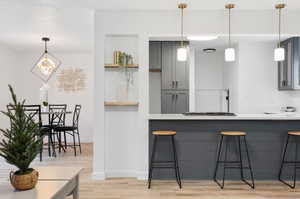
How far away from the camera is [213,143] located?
3791 millimetres

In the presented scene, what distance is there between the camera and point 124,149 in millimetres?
4012

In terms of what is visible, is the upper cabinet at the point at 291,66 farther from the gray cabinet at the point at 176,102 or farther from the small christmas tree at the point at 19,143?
the small christmas tree at the point at 19,143

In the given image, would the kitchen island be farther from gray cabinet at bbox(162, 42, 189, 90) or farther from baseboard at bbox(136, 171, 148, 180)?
gray cabinet at bbox(162, 42, 189, 90)

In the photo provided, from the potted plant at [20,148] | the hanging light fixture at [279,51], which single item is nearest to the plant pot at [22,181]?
the potted plant at [20,148]

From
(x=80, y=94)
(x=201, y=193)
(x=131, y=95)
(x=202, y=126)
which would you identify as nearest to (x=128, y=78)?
(x=131, y=95)

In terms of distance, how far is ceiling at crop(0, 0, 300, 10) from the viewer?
11.8ft

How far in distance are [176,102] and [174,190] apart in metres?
2.40

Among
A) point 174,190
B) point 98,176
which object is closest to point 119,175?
point 98,176

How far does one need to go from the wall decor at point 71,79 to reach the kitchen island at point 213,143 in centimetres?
402

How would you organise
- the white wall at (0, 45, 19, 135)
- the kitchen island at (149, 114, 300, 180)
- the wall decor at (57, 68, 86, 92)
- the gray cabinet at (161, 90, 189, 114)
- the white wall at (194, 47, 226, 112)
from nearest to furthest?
the kitchen island at (149, 114, 300, 180) < the gray cabinet at (161, 90, 189, 114) < the white wall at (194, 47, 226, 112) < the white wall at (0, 45, 19, 135) < the wall decor at (57, 68, 86, 92)

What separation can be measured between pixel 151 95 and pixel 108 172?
99.4 inches

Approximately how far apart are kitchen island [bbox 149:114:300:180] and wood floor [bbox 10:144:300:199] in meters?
0.16

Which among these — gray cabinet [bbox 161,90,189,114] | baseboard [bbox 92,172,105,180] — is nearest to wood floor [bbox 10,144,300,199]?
baseboard [bbox 92,172,105,180]

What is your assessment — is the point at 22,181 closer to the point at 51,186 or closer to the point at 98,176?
the point at 51,186
